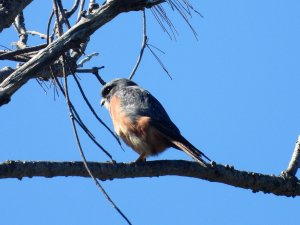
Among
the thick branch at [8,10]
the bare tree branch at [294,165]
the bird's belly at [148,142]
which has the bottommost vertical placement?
the bare tree branch at [294,165]

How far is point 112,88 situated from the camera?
6316mm

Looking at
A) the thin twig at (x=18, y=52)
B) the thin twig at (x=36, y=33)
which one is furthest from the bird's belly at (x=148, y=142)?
the thin twig at (x=18, y=52)

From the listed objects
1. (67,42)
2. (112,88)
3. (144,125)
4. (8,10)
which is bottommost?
(67,42)

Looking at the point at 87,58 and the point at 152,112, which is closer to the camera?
the point at 87,58

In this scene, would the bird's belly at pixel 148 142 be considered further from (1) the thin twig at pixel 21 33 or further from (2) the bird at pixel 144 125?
(1) the thin twig at pixel 21 33

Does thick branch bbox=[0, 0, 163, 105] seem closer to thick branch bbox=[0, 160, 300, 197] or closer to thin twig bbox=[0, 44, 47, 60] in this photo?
thin twig bbox=[0, 44, 47, 60]

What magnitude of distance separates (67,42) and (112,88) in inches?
142

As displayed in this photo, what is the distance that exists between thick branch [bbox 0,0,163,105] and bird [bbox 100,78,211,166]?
219 centimetres

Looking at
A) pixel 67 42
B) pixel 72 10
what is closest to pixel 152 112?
pixel 72 10

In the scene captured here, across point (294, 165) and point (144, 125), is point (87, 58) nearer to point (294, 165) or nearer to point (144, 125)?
point (144, 125)

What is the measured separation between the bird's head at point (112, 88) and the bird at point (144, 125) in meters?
0.35

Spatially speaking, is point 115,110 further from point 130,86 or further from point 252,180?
point 252,180

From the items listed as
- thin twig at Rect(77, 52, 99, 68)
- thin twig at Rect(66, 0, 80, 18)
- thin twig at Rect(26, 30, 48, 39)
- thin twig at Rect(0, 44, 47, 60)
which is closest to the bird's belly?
thin twig at Rect(77, 52, 99, 68)

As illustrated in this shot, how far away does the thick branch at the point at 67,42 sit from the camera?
2643mm
